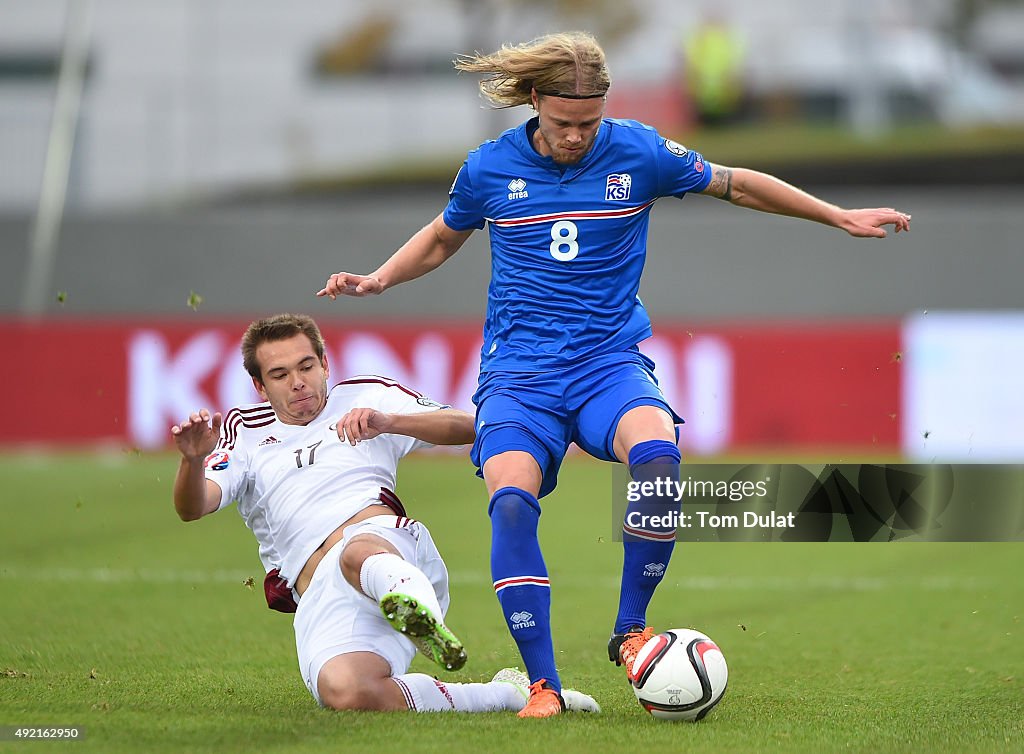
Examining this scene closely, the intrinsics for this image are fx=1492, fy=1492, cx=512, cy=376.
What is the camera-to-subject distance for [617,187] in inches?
190

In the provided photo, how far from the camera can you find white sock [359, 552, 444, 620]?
4.20 m

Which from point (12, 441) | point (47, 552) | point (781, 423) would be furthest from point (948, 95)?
point (47, 552)

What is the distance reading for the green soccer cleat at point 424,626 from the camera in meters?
4.14

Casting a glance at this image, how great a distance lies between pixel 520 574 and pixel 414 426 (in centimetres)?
60

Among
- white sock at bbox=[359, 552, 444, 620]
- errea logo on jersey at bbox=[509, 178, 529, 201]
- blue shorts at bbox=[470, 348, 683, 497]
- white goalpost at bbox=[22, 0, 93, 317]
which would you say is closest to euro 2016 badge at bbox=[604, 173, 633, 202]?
errea logo on jersey at bbox=[509, 178, 529, 201]

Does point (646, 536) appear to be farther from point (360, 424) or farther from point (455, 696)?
point (360, 424)

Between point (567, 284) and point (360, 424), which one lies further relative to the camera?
point (567, 284)

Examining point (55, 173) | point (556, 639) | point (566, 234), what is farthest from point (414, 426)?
point (55, 173)

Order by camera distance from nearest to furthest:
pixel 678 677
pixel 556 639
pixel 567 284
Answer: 1. pixel 678 677
2. pixel 567 284
3. pixel 556 639

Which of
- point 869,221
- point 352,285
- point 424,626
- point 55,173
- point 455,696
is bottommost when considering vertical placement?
point 455,696

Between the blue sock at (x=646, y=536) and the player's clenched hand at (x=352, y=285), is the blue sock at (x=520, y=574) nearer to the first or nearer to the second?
the blue sock at (x=646, y=536)

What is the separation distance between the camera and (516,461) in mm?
4523

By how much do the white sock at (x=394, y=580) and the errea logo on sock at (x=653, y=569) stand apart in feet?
2.19

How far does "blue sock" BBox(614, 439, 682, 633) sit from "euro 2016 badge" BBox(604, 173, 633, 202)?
2.78 feet
